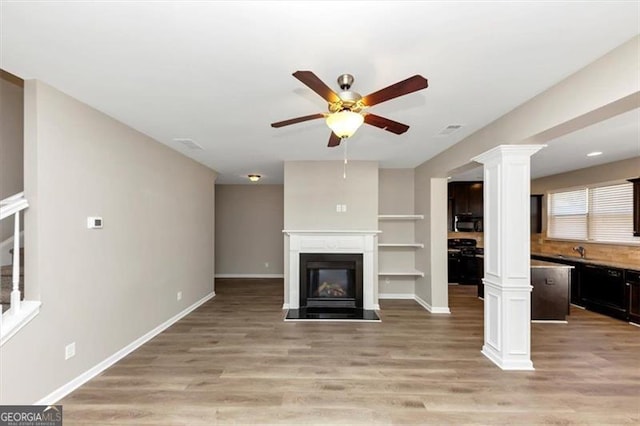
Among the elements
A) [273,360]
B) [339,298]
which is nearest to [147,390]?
[273,360]

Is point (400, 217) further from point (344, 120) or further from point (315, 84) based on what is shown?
point (315, 84)

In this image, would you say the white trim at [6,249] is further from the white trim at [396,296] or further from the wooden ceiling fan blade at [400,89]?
the white trim at [396,296]

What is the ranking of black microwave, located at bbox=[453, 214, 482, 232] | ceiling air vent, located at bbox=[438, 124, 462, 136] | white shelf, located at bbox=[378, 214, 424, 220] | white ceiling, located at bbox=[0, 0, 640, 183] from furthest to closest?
black microwave, located at bbox=[453, 214, 482, 232]
white shelf, located at bbox=[378, 214, 424, 220]
ceiling air vent, located at bbox=[438, 124, 462, 136]
white ceiling, located at bbox=[0, 0, 640, 183]

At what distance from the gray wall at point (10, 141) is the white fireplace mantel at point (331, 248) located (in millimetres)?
3235

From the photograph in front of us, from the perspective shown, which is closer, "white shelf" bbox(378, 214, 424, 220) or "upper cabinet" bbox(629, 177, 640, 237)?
"upper cabinet" bbox(629, 177, 640, 237)

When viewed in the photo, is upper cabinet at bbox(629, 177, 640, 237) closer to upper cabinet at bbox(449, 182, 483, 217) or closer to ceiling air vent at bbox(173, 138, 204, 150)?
upper cabinet at bbox(449, 182, 483, 217)

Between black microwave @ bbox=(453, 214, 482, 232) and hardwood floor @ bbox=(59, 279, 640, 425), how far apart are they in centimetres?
329

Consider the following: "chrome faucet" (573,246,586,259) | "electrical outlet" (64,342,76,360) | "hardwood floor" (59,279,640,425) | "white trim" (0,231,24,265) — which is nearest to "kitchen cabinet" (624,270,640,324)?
"hardwood floor" (59,279,640,425)

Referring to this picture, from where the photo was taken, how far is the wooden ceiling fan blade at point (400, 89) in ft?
5.44

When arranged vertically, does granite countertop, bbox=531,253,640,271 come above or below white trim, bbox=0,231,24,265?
below

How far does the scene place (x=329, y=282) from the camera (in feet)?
16.8

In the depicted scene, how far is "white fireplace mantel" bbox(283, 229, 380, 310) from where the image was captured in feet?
16.3

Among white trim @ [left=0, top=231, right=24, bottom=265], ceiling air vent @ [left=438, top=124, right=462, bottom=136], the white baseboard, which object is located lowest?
the white baseboard

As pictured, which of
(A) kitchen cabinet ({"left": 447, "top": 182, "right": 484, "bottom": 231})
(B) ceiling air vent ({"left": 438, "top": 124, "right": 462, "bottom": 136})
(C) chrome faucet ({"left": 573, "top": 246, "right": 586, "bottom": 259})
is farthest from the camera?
(A) kitchen cabinet ({"left": 447, "top": 182, "right": 484, "bottom": 231})
